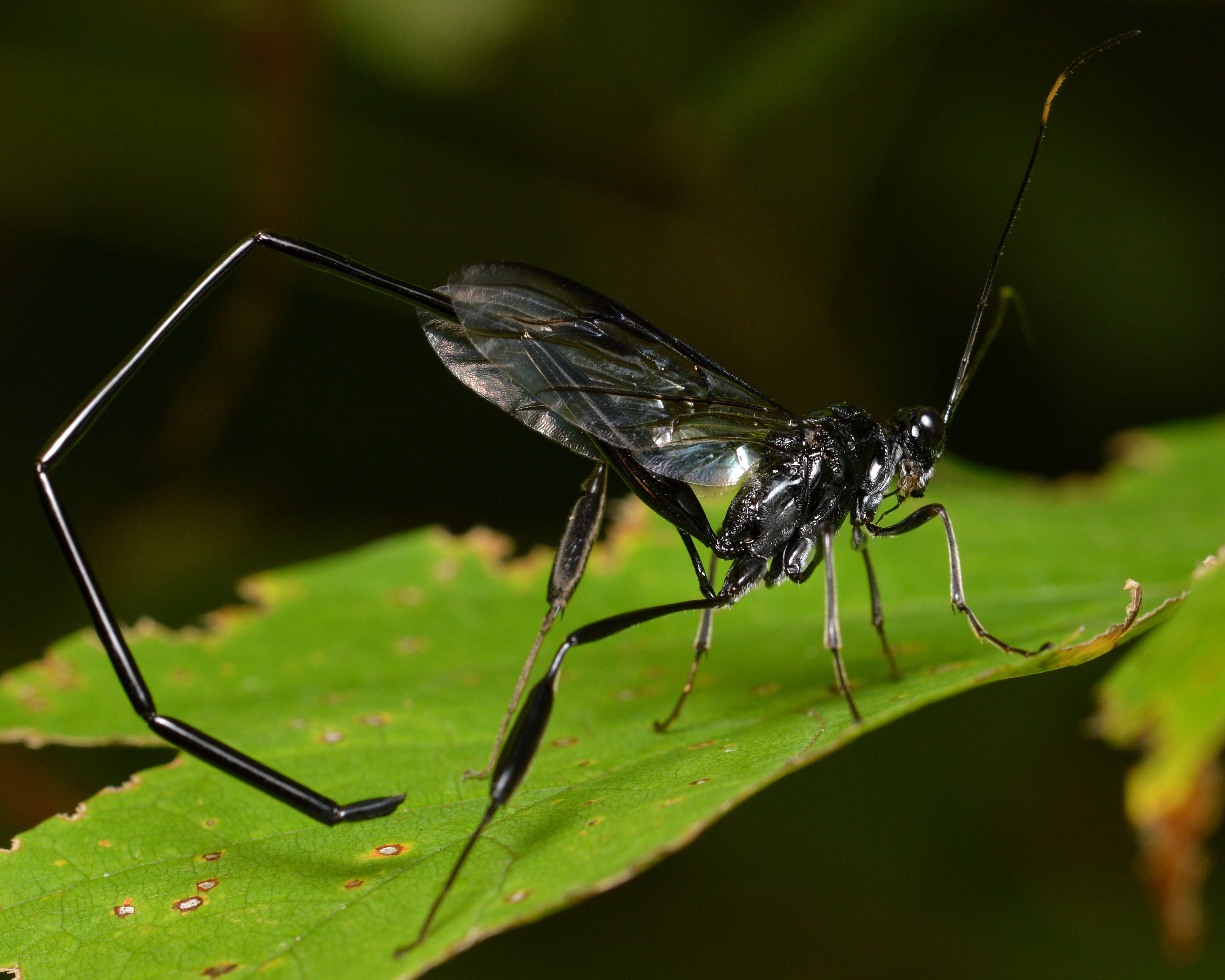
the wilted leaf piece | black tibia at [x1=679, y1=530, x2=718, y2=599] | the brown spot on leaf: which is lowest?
the brown spot on leaf

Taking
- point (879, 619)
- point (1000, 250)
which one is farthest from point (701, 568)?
point (1000, 250)

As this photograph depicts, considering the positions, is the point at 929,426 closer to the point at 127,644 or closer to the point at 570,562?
the point at 570,562

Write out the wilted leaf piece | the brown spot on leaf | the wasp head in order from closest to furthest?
the wilted leaf piece
the wasp head
the brown spot on leaf

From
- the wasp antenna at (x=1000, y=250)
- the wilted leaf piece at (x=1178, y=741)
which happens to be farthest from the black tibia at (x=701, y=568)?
the wilted leaf piece at (x=1178, y=741)

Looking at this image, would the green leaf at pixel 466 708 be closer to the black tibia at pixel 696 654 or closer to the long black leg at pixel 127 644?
the black tibia at pixel 696 654

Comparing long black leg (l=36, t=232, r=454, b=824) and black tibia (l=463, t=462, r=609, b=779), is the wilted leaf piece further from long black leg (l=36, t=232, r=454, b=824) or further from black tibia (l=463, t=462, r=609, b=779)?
long black leg (l=36, t=232, r=454, b=824)

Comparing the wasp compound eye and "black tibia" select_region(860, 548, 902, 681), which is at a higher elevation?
the wasp compound eye

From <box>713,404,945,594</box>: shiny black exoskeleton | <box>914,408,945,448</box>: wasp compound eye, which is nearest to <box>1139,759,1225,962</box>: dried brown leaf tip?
<box>713,404,945,594</box>: shiny black exoskeleton
